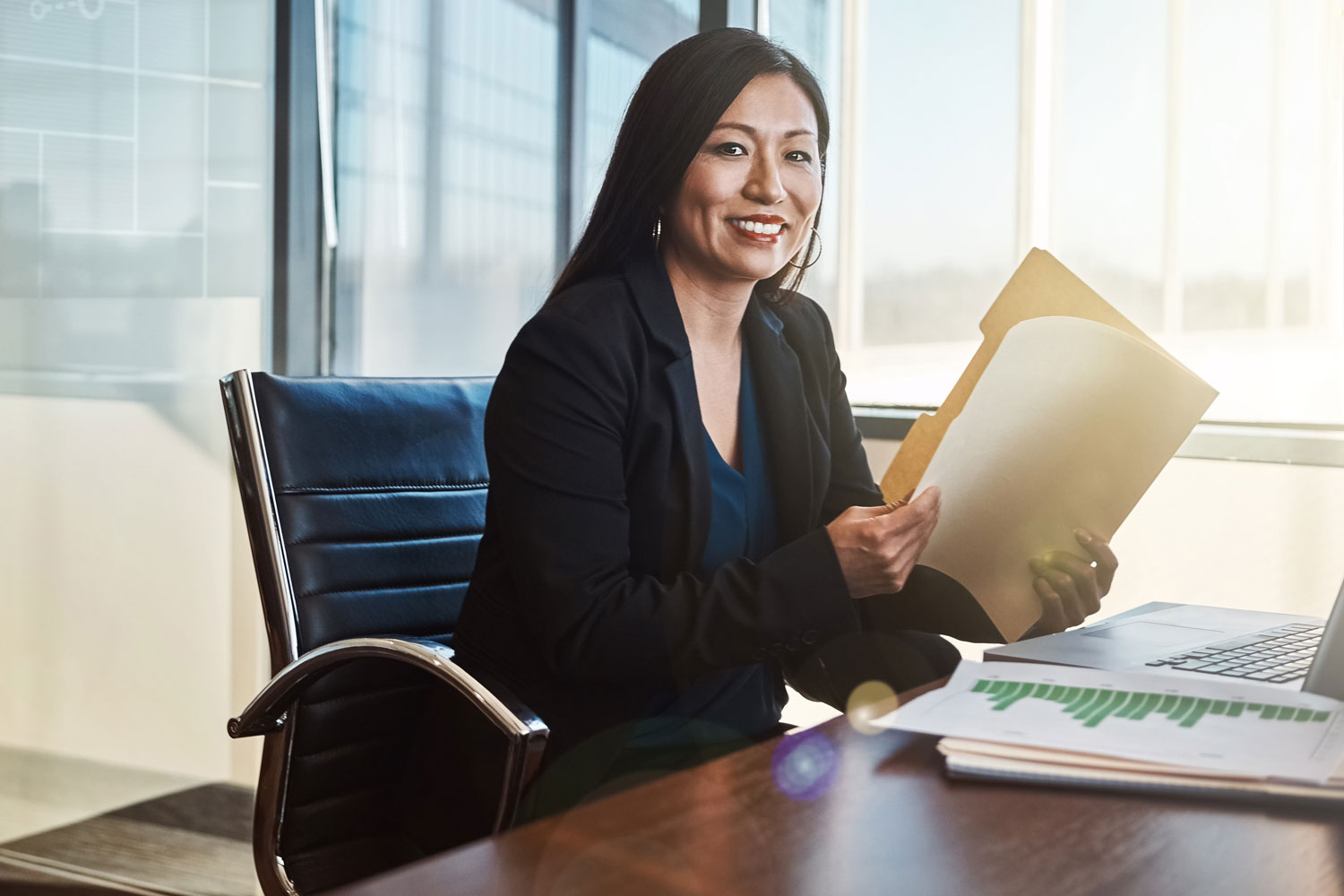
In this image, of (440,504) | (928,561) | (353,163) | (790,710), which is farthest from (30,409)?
(928,561)

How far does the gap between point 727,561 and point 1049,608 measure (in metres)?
0.33

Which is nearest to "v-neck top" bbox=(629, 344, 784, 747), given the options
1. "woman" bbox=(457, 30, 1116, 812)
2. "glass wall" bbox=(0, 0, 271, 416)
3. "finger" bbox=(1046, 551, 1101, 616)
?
"woman" bbox=(457, 30, 1116, 812)

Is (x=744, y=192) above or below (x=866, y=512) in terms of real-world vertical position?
above

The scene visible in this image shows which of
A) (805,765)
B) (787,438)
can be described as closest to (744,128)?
(787,438)

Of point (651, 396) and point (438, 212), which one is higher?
point (438, 212)

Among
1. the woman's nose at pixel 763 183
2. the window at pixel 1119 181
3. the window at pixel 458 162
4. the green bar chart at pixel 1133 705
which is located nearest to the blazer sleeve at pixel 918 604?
the woman's nose at pixel 763 183

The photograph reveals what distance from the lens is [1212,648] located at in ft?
3.48

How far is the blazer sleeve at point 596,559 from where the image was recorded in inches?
39.6

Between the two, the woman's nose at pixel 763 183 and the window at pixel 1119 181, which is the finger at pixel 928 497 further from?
the window at pixel 1119 181

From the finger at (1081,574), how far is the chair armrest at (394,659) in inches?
21.7

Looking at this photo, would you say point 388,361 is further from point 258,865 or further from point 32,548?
point 258,865

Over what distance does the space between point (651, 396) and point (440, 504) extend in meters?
0.39

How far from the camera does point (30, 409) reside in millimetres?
2475

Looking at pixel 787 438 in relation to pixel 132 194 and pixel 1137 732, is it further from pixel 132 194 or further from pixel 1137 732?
pixel 132 194
